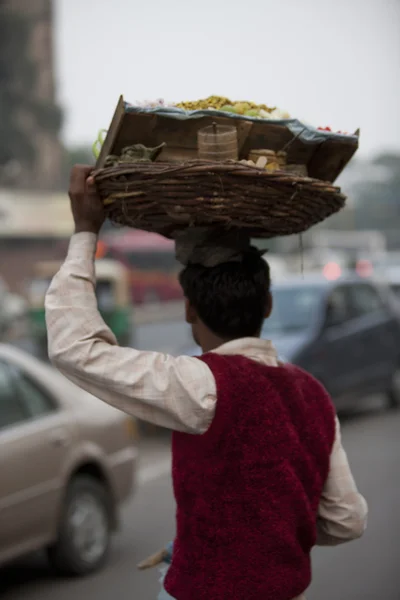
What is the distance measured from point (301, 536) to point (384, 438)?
26.5 ft

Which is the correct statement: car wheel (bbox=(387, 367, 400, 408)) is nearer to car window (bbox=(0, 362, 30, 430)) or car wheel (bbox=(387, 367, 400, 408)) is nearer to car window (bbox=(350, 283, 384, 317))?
car window (bbox=(350, 283, 384, 317))

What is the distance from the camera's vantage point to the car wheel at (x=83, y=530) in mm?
5523

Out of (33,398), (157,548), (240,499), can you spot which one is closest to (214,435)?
(240,499)

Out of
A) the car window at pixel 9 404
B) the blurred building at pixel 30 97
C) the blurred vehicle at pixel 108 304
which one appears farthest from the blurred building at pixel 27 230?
the car window at pixel 9 404

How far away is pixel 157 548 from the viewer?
6.28m

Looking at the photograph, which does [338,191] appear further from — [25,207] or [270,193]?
[25,207]

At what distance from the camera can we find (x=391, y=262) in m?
→ 27.6

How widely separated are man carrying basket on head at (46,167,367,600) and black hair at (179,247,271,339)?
87 mm

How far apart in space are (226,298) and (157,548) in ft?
14.9

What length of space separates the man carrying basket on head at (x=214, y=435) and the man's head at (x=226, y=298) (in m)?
0.09

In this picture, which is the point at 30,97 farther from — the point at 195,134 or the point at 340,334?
the point at 195,134

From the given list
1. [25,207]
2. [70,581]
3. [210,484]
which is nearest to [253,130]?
[210,484]

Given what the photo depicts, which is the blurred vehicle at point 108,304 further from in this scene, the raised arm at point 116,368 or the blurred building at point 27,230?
the raised arm at point 116,368

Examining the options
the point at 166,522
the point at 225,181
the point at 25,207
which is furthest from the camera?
the point at 25,207
